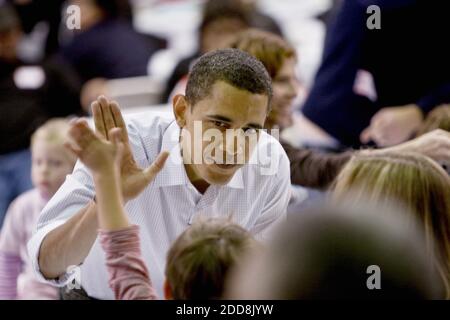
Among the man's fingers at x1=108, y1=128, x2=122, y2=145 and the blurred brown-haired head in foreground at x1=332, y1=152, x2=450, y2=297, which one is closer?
the man's fingers at x1=108, y1=128, x2=122, y2=145

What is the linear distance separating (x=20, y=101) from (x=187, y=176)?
153cm

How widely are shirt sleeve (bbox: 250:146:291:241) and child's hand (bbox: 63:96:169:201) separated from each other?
23 cm

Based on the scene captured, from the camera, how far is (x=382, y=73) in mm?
2006

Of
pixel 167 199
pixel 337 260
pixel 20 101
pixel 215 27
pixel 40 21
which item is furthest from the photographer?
pixel 40 21

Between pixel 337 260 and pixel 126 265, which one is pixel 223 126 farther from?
pixel 337 260

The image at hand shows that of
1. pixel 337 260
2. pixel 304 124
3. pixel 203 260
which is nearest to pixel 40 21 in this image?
pixel 304 124

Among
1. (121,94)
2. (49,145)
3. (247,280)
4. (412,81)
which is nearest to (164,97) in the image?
(121,94)

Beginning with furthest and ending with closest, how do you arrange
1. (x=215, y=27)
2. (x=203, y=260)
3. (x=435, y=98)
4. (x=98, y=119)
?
(x=215, y=27)
(x=435, y=98)
(x=98, y=119)
(x=203, y=260)

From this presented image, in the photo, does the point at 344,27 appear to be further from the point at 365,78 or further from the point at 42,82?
the point at 42,82

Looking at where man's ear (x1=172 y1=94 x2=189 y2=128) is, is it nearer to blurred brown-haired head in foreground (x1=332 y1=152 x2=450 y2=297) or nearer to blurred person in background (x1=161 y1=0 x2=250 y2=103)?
blurred brown-haired head in foreground (x1=332 y1=152 x2=450 y2=297)

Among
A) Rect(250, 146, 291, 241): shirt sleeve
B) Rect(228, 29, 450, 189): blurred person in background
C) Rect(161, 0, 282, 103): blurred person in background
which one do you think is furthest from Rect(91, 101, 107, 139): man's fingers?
Rect(161, 0, 282, 103): blurred person in background

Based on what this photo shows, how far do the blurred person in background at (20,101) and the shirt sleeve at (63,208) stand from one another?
1130mm

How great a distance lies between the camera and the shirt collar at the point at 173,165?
1368 mm

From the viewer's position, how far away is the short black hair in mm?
1274
